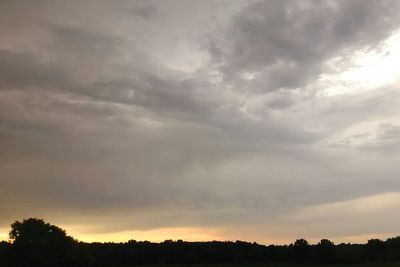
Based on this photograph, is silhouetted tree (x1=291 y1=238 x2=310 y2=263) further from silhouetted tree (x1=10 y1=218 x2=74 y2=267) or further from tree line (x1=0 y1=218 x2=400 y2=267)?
silhouetted tree (x1=10 y1=218 x2=74 y2=267)

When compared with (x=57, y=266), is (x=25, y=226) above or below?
above

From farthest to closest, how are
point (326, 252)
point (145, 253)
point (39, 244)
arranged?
point (145, 253) < point (326, 252) < point (39, 244)

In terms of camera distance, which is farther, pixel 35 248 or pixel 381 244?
pixel 381 244

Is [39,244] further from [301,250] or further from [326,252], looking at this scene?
[326,252]

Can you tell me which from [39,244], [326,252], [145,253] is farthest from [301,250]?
[39,244]

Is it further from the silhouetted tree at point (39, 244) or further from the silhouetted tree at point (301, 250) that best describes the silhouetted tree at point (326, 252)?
the silhouetted tree at point (39, 244)

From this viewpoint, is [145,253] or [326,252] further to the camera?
[145,253]

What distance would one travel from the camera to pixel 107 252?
195 metres

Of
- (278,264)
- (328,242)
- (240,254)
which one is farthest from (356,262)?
(240,254)

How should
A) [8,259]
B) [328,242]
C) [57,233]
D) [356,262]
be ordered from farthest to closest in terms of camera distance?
[328,242]
[356,262]
[57,233]
[8,259]

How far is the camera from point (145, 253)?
652ft

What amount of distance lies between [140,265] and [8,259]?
187 ft

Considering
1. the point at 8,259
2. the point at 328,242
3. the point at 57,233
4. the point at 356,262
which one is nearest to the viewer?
the point at 8,259

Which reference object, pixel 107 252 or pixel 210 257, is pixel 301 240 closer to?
pixel 210 257
